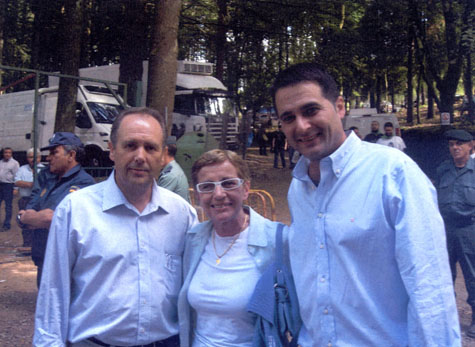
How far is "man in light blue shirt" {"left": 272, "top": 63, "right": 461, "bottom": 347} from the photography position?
157 centimetres

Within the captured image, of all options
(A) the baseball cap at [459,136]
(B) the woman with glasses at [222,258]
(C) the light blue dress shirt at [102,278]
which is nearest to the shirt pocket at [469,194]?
(A) the baseball cap at [459,136]

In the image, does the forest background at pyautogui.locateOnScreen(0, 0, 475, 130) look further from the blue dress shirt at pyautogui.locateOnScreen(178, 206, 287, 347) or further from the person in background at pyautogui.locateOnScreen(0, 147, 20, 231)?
the blue dress shirt at pyautogui.locateOnScreen(178, 206, 287, 347)

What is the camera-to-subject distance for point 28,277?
7051 millimetres

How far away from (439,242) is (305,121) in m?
0.64

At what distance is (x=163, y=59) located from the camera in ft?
28.4

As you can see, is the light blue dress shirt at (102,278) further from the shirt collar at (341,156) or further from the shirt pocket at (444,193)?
the shirt pocket at (444,193)

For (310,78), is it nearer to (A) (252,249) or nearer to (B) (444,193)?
(A) (252,249)

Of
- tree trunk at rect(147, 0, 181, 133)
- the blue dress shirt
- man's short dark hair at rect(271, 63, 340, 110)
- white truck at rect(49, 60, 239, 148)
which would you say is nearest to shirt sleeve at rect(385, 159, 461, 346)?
man's short dark hair at rect(271, 63, 340, 110)

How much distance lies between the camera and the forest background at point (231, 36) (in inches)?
434

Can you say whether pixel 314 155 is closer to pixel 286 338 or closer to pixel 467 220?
pixel 286 338

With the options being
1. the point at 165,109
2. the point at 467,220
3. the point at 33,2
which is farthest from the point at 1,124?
the point at 467,220

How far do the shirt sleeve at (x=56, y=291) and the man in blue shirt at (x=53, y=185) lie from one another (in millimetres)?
1651

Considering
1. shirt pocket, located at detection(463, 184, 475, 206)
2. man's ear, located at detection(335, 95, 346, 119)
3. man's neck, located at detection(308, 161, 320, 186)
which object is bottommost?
man's neck, located at detection(308, 161, 320, 186)

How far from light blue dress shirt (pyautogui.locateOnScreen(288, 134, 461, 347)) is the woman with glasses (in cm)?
39
